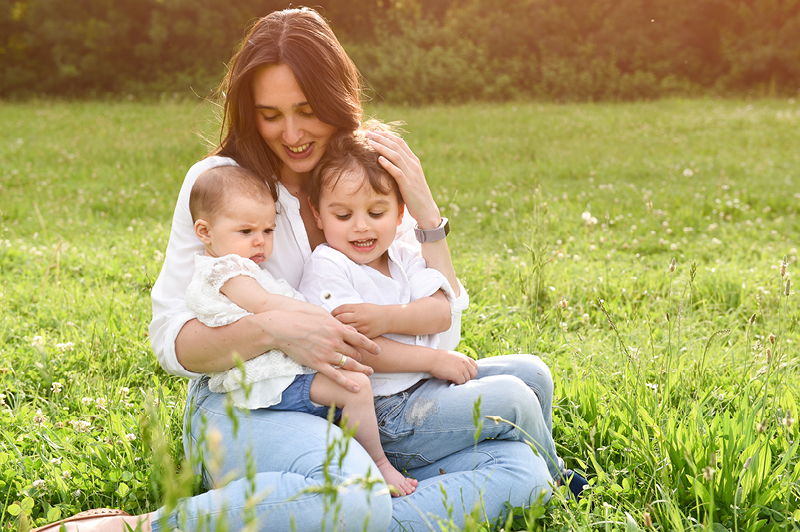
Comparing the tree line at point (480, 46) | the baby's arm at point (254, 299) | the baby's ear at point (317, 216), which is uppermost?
the tree line at point (480, 46)

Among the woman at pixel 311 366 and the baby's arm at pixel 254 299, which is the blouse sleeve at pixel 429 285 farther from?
the baby's arm at pixel 254 299

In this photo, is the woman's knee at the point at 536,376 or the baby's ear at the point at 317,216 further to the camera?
the baby's ear at the point at 317,216

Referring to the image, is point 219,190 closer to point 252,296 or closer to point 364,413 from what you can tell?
point 252,296

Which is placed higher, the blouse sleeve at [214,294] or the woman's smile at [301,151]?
the woman's smile at [301,151]

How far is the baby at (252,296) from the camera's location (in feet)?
6.88

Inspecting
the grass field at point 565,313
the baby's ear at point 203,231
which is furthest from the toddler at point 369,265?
the grass field at point 565,313

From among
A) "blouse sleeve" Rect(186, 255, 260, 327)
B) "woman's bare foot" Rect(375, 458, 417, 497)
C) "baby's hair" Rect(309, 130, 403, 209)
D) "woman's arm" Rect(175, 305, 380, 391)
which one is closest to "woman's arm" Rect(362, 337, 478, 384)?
"woman's arm" Rect(175, 305, 380, 391)

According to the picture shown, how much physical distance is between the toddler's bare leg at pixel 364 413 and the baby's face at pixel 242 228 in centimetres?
58

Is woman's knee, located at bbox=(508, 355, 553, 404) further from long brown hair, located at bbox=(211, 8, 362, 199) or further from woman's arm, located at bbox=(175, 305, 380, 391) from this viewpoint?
long brown hair, located at bbox=(211, 8, 362, 199)

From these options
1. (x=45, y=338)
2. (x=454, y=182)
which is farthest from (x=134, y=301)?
(x=454, y=182)

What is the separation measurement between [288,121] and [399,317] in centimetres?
91

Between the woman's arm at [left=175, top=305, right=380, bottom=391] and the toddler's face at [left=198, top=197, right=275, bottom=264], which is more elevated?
the toddler's face at [left=198, top=197, right=275, bottom=264]

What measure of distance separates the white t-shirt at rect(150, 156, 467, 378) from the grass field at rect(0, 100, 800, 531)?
0.32 metres

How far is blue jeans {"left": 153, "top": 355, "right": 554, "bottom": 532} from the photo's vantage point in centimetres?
178
